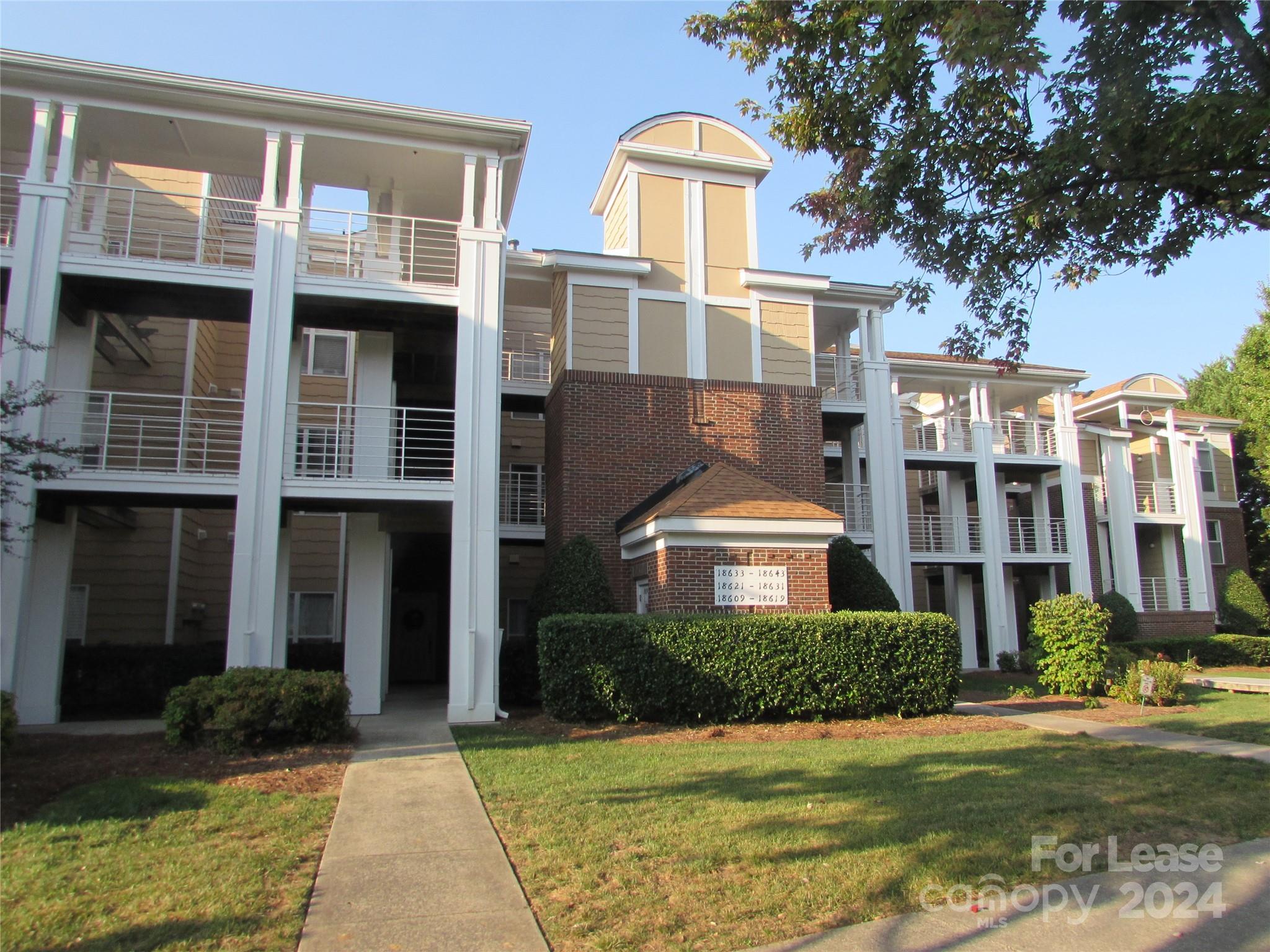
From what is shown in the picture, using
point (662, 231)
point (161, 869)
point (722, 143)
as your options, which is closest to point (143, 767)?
point (161, 869)

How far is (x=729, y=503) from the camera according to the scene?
12930 mm

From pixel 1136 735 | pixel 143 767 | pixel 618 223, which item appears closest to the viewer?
pixel 143 767

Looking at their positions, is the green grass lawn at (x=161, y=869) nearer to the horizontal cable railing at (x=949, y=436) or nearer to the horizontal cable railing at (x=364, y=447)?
the horizontal cable railing at (x=364, y=447)

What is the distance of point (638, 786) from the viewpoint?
7.38 meters

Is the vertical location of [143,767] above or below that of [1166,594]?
below

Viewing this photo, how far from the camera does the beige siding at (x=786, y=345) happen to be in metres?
17.2

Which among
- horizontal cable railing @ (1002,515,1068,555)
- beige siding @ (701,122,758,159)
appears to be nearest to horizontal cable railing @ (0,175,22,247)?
beige siding @ (701,122,758,159)

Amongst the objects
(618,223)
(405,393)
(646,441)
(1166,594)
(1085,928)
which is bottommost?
(1085,928)

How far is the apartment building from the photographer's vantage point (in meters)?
12.0

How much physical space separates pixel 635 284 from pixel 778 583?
6889 mm

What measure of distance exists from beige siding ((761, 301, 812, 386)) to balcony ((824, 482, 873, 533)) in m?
3.48

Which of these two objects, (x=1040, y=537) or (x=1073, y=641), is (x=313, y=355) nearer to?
(x=1073, y=641)

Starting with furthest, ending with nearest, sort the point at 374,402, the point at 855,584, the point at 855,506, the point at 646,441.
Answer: the point at 855,506 < the point at 646,441 < the point at 855,584 < the point at 374,402

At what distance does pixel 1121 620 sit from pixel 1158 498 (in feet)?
20.4
